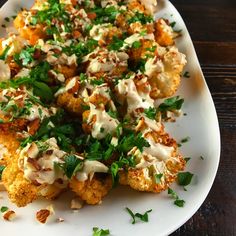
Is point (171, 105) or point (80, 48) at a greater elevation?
point (80, 48)

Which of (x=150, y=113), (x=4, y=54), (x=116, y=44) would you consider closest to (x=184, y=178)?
(x=150, y=113)

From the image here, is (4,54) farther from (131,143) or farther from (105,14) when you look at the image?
(131,143)

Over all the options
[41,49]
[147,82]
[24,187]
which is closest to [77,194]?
[24,187]

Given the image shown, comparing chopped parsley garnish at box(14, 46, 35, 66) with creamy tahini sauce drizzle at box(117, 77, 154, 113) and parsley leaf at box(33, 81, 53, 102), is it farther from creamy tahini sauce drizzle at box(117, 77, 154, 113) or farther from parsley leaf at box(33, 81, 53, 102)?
creamy tahini sauce drizzle at box(117, 77, 154, 113)

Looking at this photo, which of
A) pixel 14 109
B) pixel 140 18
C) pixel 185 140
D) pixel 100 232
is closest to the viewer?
pixel 100 232

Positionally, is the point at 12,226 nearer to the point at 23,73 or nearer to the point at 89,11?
the point at 23,73

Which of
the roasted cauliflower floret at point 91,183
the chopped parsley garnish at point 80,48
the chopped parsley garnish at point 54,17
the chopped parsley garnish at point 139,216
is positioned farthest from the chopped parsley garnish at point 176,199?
the chopped parsley garnish at point 54,17
